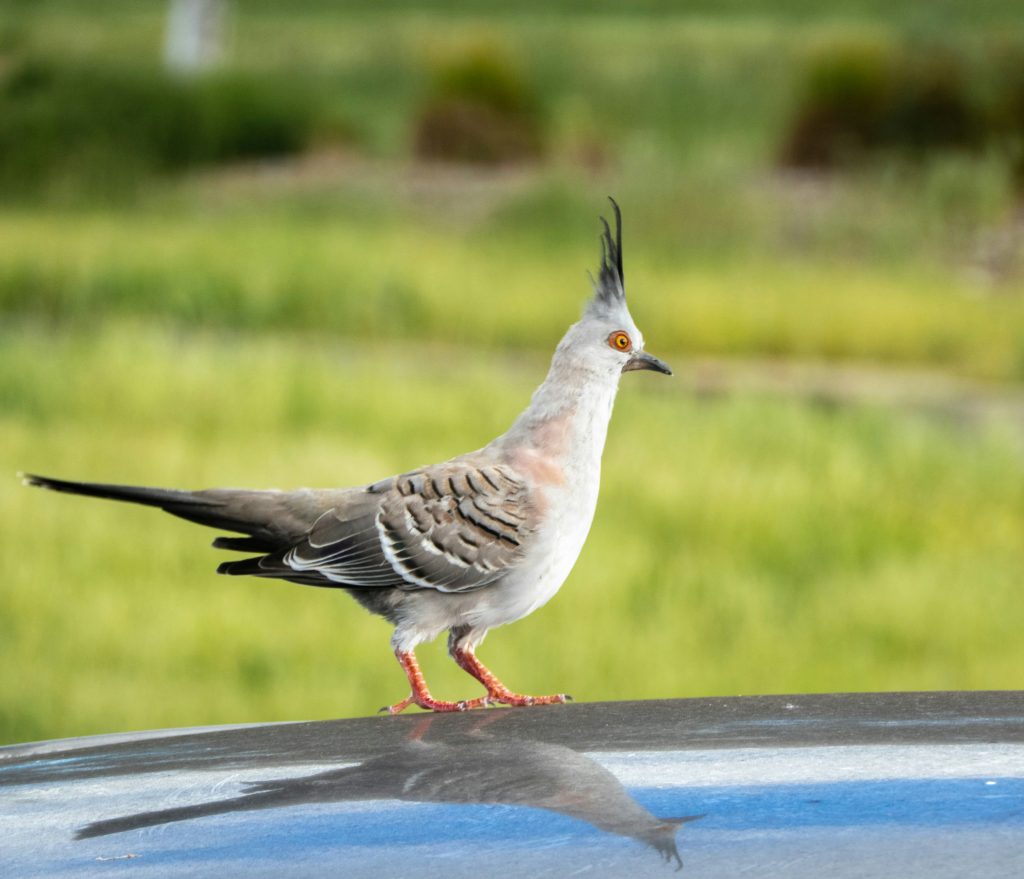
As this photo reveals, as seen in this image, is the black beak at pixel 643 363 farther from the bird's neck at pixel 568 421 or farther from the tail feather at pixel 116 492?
the tail feather at pixel 116 492

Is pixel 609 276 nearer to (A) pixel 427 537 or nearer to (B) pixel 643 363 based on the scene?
(B) pixel 643 363

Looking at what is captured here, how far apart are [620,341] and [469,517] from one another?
1.34 feet

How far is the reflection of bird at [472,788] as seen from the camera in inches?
66.1

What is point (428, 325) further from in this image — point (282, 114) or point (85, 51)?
point (85, 51)

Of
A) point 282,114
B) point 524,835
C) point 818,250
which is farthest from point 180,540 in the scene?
point 282,114

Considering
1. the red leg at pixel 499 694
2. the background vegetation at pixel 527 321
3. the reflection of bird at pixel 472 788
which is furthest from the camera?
the background vegetation at pixel 527 321

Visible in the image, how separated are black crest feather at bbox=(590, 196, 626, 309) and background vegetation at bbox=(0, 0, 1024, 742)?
3.08m

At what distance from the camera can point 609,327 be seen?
2.70 m

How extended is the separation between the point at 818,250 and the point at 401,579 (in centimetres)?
1407

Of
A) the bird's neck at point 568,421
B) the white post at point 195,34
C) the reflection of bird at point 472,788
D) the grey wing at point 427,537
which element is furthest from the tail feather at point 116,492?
the white post at point 195,34

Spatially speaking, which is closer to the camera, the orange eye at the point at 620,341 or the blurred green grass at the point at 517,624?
the orange eye at the point at 620,341

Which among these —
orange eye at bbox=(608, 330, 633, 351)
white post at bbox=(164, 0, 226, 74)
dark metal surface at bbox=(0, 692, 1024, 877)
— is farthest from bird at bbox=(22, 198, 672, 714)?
white post at bbox=(164, 0, 226, 74)

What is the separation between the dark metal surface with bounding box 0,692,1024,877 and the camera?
5.15ft

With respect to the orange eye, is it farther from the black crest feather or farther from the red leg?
the red leg
